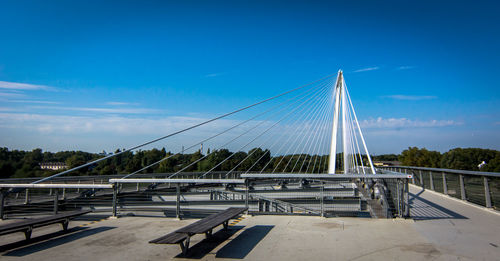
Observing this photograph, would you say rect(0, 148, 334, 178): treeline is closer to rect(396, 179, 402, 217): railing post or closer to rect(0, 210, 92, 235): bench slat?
rect(396, 179, 402, 217): railing post

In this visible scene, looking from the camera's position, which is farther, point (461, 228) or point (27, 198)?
point (27, 198)

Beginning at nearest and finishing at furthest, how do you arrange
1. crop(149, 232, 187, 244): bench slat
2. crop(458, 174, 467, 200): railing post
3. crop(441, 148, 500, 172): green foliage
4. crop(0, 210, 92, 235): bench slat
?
crop(149, 232, 187, 244): bench slat < crop(0, 210, 92, 235): bench slat < crop(458, 174, 467, 200): railing post < crop(441, 148, 500, 172): green foliage

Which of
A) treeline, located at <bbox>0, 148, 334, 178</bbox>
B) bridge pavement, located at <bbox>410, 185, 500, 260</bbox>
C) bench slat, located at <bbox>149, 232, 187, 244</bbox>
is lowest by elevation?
bridge pavement, located at <bbox>410, 185, 500, 260</bbox>

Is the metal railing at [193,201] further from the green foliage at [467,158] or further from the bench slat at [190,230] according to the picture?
the green foliage at [467,158]

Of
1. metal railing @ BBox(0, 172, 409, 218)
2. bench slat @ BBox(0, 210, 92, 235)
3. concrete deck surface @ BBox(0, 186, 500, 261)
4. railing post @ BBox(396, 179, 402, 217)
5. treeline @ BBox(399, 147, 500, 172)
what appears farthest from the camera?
treeline @ BBox(399, 147, 500, 172)

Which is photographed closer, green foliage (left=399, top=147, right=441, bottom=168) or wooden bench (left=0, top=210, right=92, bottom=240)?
wooden bench (left=0, top=210, right=92, bottom=240)

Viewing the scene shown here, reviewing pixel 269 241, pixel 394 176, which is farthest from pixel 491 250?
pixel 269 241

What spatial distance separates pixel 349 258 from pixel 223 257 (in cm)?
196

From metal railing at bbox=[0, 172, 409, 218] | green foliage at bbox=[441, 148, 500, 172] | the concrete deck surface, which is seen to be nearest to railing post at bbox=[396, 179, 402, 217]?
metal railing at bbox=[0, 172, 409, 218]

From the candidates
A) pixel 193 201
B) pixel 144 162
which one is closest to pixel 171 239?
pixel 193 201

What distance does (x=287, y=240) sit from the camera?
19.4ft

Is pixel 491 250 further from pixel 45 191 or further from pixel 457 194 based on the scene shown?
pixel 45 191

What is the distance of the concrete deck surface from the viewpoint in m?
5.10

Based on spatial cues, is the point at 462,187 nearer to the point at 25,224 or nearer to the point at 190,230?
the point at 190,230
